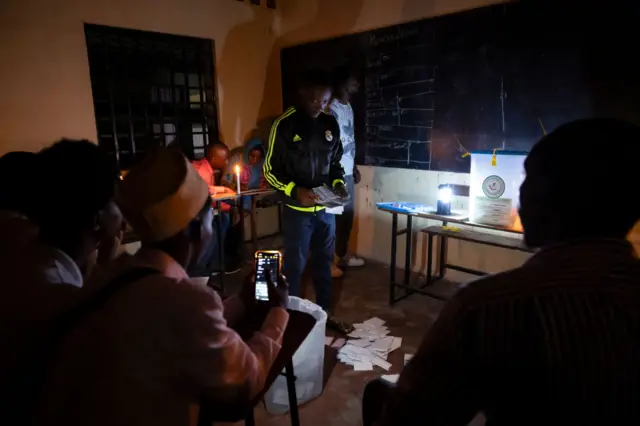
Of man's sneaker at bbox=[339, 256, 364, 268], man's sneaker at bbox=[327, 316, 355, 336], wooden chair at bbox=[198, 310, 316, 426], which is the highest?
wooden chair at bbox=[198, 310, 316, 426]

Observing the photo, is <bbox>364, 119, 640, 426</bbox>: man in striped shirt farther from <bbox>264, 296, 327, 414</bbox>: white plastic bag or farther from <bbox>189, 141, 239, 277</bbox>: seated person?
<bbox>189, 141, 239, 277</bbox>: seated person

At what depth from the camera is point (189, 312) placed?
80 centimetres

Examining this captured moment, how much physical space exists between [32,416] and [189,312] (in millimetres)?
335

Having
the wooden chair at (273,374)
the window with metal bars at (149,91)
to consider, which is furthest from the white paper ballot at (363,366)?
the window with metal bars at (149,91)

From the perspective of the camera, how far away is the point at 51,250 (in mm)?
1076

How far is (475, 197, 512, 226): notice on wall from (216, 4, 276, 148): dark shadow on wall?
287 cm

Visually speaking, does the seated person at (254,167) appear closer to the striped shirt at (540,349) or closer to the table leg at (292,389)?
the table leg at (292,389)

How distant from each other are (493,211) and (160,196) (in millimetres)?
2091

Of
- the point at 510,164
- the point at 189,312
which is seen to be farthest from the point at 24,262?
the point at 510,164

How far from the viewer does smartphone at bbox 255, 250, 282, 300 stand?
1337 millimetres

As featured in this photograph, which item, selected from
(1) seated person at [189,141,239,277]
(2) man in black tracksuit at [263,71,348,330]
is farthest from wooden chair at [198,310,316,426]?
(1) seated person at [189,141,239,277]

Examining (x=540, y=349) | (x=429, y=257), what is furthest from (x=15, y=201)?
(x=429, y=257)

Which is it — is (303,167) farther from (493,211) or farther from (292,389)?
(292,389)

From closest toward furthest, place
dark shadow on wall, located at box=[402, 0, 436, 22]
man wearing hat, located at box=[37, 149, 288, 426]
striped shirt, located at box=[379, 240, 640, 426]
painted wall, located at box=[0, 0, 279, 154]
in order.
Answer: striped shirt, located at box=[379, 240, 640, 426] → man wearing hat, located at box=[37, 149, 288, 426] → painted wall, located at box=[0, 0, 279, 154] → dark shadow on wall, located at box=[402, 0, 436, 22]
